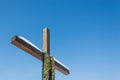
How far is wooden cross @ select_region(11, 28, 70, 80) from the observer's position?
8.71 meters

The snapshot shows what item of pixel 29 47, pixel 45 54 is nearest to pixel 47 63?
pixel 45 54

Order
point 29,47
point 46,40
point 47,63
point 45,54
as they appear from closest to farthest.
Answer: point 29,47 < point 47,63 < point 45,54 < point 46,40

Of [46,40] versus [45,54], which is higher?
[46,40]

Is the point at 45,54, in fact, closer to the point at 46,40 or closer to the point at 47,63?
the point at 47,63

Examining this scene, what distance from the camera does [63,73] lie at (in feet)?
34.4

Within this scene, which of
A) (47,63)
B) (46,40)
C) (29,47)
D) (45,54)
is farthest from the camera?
(46,40)

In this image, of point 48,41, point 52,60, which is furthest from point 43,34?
point 52,60

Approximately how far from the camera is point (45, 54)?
31.5ft

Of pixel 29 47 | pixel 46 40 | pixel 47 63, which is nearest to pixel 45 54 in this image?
pixel 47 63

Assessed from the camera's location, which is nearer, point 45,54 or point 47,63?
point 47,63

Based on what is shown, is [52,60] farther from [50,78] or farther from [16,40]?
[16,40]

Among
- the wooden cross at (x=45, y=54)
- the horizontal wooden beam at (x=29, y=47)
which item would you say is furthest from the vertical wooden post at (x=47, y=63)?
the horizontal wooden beam at (x=29, y=47)

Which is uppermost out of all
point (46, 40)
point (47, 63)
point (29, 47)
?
point (46, 40)

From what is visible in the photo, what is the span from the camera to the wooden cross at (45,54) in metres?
8.71
